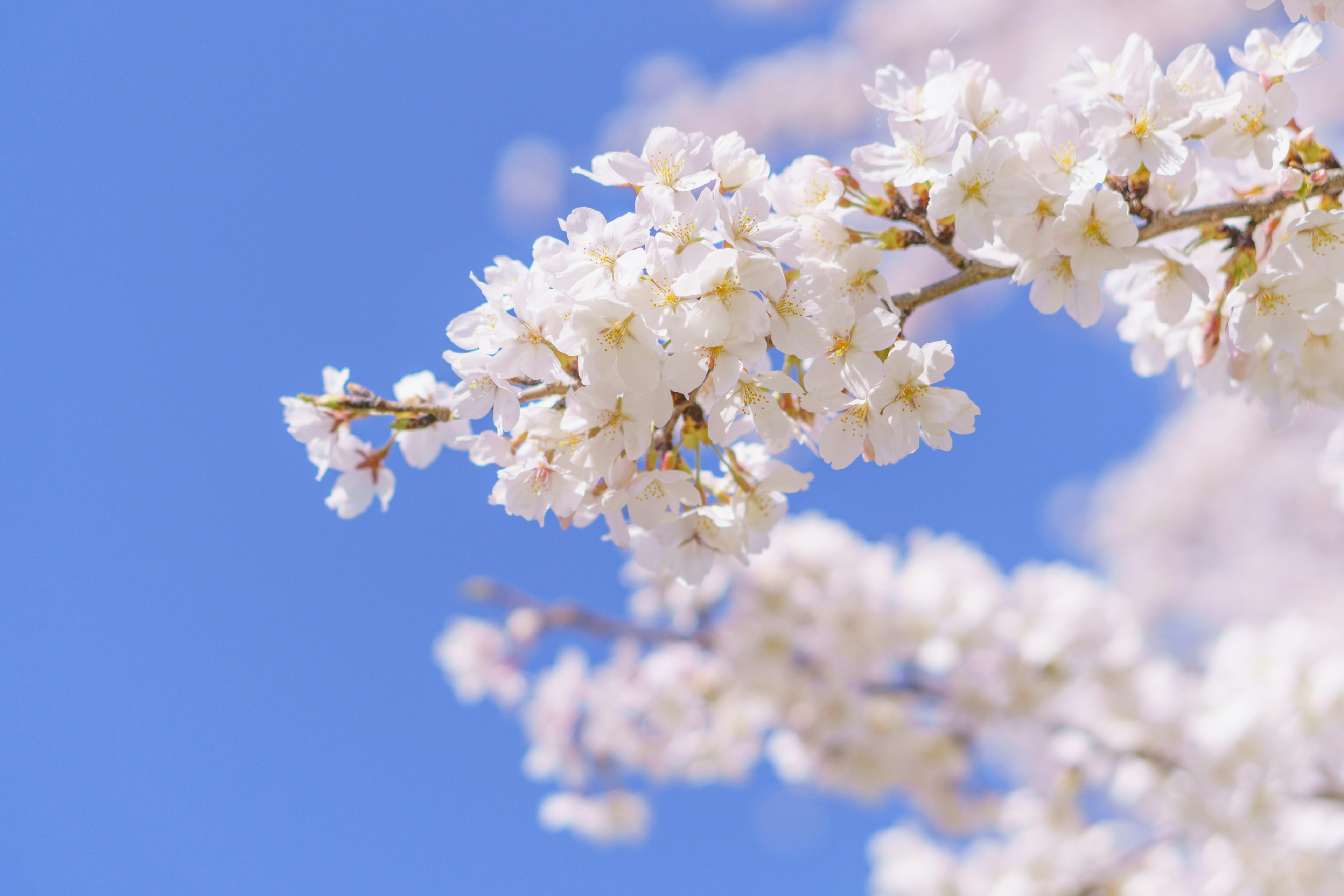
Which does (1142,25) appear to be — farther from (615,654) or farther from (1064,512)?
(615,654)

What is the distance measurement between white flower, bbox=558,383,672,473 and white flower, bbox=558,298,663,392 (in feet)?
0.16

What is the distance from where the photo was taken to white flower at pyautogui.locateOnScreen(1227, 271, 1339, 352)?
3.82 feet

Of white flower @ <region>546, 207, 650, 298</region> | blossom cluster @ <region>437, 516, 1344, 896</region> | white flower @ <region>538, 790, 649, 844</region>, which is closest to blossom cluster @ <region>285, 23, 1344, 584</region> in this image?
white flower @ <region>546, 207, 650, 298</region>

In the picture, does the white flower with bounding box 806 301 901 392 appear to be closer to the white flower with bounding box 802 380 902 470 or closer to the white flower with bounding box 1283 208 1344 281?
the white flower with bounding box 802 380 902 470

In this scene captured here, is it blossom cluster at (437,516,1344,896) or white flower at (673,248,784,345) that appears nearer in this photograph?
white flower at (673,248,784,345)

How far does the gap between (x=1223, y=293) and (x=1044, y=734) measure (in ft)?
9.50

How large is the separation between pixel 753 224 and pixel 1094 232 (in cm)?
50

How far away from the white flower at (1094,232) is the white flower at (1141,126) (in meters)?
0.05

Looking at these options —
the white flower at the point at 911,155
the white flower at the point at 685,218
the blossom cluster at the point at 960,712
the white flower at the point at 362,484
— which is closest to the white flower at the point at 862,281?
the white flower at the point at 911,155

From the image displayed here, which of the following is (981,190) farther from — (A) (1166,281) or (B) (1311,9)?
(B) (1311,9)

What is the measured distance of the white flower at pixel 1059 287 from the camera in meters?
1.17

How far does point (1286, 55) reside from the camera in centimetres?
120

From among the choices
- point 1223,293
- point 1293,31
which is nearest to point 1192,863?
point 1223,293

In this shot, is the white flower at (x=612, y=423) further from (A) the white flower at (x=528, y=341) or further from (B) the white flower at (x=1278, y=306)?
(B) the white flower at (x=1278, y=306)
